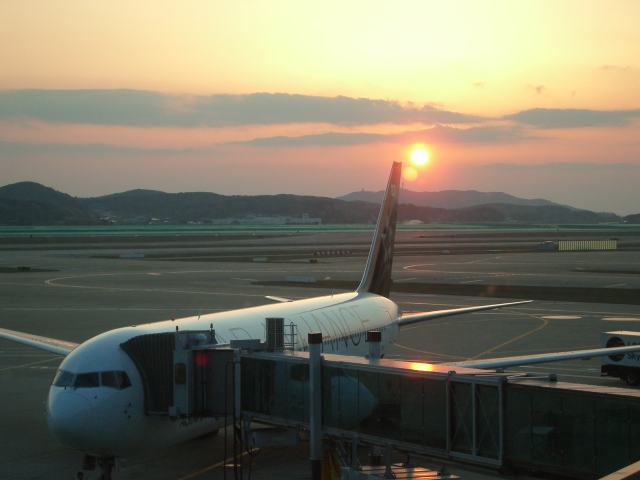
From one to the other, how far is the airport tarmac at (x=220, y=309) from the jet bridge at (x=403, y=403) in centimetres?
108

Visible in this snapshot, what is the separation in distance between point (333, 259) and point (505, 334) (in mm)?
69345

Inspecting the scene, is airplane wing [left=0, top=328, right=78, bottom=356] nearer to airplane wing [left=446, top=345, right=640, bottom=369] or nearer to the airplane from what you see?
the airplane

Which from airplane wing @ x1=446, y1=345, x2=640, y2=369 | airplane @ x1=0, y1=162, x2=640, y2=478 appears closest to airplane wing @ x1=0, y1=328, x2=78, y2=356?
airplane @ x1=0, y1=162, x2=640, y2=478

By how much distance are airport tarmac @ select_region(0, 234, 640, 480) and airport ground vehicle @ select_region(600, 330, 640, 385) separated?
19.0 inches

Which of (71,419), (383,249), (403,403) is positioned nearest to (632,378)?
(383,249)

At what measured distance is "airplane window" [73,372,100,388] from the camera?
19.2 meters

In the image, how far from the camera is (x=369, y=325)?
31.9 meters

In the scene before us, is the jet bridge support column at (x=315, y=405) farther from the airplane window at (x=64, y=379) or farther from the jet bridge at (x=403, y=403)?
the airplane window at (x=64, y=379)

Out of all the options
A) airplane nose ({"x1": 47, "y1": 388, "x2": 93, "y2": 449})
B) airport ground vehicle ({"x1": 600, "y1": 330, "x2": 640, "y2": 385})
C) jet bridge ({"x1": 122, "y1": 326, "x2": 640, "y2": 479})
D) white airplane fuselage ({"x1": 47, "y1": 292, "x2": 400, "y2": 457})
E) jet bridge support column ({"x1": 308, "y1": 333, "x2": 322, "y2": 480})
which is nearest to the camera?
jet bridge ({"x1": 122, "y1": 326, "x2": 640, "y2": 479})

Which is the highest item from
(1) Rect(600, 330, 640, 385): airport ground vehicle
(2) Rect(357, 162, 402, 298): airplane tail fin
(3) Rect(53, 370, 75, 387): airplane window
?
(2) Rect(357, 162, 402, 298): airplane tail fin

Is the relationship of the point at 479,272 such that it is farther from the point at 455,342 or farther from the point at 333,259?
the point at 455,342

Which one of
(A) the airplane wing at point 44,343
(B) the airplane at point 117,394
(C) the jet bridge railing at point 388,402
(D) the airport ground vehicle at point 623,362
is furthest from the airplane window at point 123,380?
(D) the airport ground vehicle at point 623,362

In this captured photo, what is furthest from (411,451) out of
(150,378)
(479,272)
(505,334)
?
(479,272)

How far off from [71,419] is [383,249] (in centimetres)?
2244
